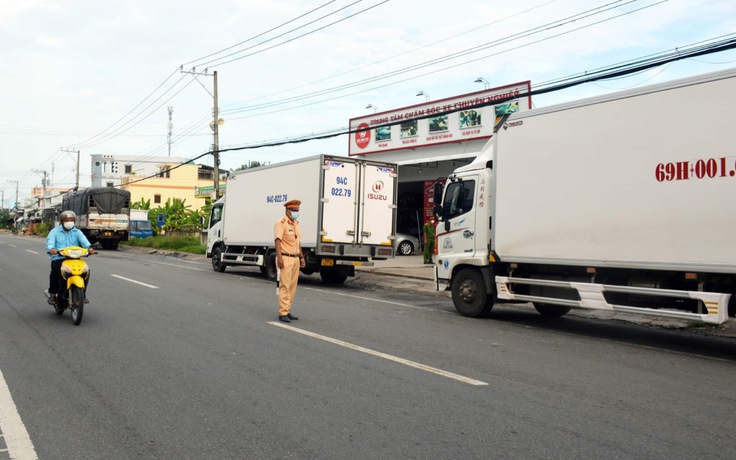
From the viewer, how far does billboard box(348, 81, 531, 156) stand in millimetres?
23312

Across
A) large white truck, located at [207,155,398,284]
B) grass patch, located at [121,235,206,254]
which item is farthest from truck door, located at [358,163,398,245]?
grass patch, located at [121,235,206,254]

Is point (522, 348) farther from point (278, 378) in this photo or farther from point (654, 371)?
point (278, 378)

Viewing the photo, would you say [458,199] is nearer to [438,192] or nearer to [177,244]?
[438,192]

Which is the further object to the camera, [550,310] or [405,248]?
[405,248]

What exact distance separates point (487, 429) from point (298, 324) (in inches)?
199

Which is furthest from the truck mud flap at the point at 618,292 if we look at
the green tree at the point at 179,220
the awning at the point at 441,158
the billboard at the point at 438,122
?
the green tree at the point at 179,220

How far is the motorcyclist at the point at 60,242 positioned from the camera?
916 cm

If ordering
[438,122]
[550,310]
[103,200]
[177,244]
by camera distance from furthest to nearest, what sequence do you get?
1. [103,200]
2. [177,244]
3. [438,122]
4. [550,310]

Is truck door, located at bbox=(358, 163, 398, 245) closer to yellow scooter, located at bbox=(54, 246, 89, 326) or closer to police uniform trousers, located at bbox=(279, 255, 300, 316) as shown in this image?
police uniform trousers, located at bbox=(279, 255, 300, 316)

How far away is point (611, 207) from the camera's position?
8.50 metres

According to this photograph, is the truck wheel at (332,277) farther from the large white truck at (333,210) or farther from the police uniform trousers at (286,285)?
the police uniform trousers at (286,285)

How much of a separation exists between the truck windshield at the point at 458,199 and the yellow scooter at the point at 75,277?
Answer: 5978mm

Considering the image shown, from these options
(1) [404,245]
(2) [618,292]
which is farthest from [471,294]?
(1) [404,245]

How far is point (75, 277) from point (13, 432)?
4.85 meters
